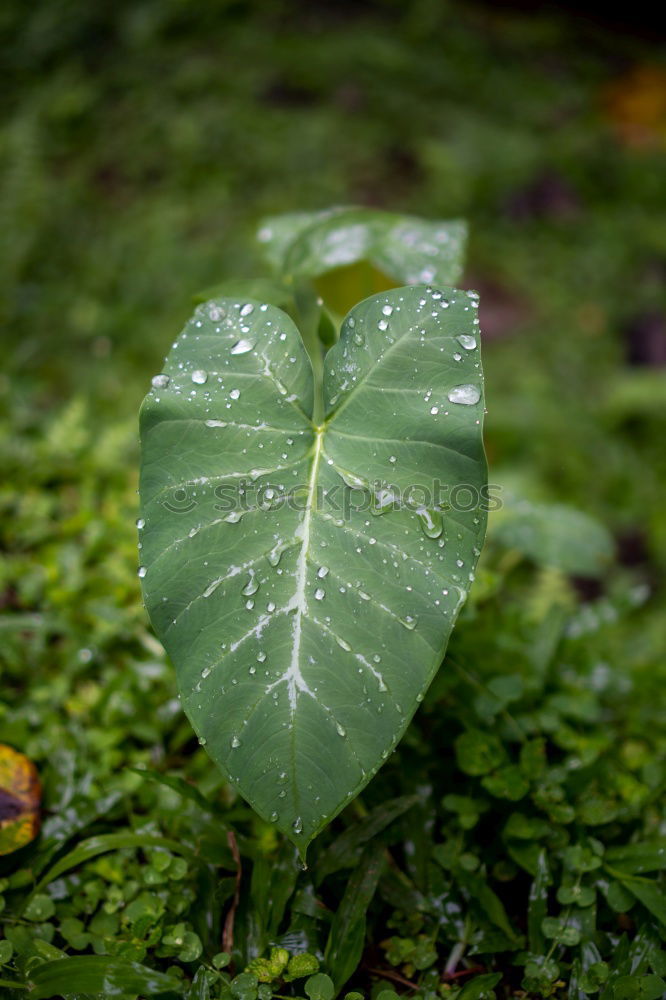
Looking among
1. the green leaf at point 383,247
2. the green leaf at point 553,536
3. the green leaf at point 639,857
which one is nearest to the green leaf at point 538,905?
the green leaf at point 639,857

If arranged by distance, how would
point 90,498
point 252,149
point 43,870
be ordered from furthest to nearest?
point 252,149 < point 90,498 < point 43,870

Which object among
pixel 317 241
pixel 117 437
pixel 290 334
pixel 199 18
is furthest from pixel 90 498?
pixel 199 18

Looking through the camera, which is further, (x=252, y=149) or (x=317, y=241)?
(x=252, y=149)

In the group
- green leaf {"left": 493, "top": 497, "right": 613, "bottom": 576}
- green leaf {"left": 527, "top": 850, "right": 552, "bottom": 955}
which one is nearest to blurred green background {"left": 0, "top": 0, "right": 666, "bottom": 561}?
green leaf {"left": 493, "top": 497, "right": 613, "bottom": 576}

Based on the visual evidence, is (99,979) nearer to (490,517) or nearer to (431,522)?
(431,522)

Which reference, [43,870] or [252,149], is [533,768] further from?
[252,149]

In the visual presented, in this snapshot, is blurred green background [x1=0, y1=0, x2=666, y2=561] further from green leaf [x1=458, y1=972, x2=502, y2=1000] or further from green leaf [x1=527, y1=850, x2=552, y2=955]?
green leaf [x1=458, y1=972, x2=502, y2=1000]

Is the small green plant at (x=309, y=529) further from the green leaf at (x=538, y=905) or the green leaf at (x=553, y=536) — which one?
the green leaf at (x=553, y=536)
